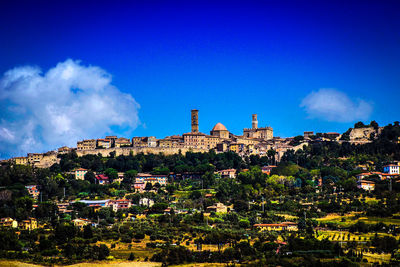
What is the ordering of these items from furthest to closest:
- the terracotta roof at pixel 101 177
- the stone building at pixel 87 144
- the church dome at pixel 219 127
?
the church dome at pixel 219 127 → the stone building at pixel 87 144 → the terracotta roof at pixel 101 177

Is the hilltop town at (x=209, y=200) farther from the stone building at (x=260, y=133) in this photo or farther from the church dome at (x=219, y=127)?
the church dome at (x=219, y=127)

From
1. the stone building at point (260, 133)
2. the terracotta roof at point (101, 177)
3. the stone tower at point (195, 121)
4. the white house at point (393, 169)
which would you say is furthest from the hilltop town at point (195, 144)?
the white house at point (393, 169)

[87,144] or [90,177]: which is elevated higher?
[87,144]

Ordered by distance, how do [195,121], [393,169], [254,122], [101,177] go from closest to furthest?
1. [393,169]
2. [101,177]
3. [195,121]
4. [254,122]

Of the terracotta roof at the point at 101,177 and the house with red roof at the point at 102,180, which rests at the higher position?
the terracotta roof at the point at 101,177

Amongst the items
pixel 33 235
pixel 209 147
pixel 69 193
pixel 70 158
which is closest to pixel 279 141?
pixel 209 147

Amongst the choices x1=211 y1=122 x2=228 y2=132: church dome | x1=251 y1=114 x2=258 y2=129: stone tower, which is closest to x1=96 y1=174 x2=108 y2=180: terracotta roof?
x1=211 y1=122 x2=228 y2=132: church dome

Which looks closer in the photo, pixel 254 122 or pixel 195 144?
pixel 195 144

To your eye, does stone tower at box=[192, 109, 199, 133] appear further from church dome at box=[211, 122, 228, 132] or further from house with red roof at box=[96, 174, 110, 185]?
house with red roof at box=[96, 174, 110, 185]

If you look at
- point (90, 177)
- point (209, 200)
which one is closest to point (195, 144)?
point (90, 177)

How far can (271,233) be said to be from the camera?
4203 centimetres

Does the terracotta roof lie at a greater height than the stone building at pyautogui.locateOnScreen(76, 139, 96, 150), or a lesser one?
lesser

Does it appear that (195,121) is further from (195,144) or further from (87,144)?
(87,144)

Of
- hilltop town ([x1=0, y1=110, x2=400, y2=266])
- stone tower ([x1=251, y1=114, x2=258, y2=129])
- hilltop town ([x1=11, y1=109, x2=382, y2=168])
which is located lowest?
hilltop town ([x1=0, y1=110, x2=400, y2=266])
